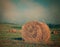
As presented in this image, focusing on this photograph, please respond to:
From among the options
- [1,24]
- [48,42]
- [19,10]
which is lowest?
[48,42]

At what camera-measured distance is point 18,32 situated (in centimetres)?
216

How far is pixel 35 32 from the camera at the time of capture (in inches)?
84.7

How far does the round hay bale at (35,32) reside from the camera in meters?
2.14

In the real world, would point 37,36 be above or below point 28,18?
below

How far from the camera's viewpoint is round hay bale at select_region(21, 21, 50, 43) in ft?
7.02

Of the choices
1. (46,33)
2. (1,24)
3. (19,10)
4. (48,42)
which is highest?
(19,10)

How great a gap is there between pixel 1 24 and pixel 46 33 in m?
0.68

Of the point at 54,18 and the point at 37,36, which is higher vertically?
the point at 54,18

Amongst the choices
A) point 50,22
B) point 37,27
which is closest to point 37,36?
point 37,27

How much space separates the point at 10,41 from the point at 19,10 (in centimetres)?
48

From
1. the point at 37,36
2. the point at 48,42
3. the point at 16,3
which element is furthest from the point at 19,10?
the point at 48,42

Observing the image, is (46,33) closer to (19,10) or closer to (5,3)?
(19,10)

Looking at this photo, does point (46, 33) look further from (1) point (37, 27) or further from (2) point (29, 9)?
(2) point (29, 9)

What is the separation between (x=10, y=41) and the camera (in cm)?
214
